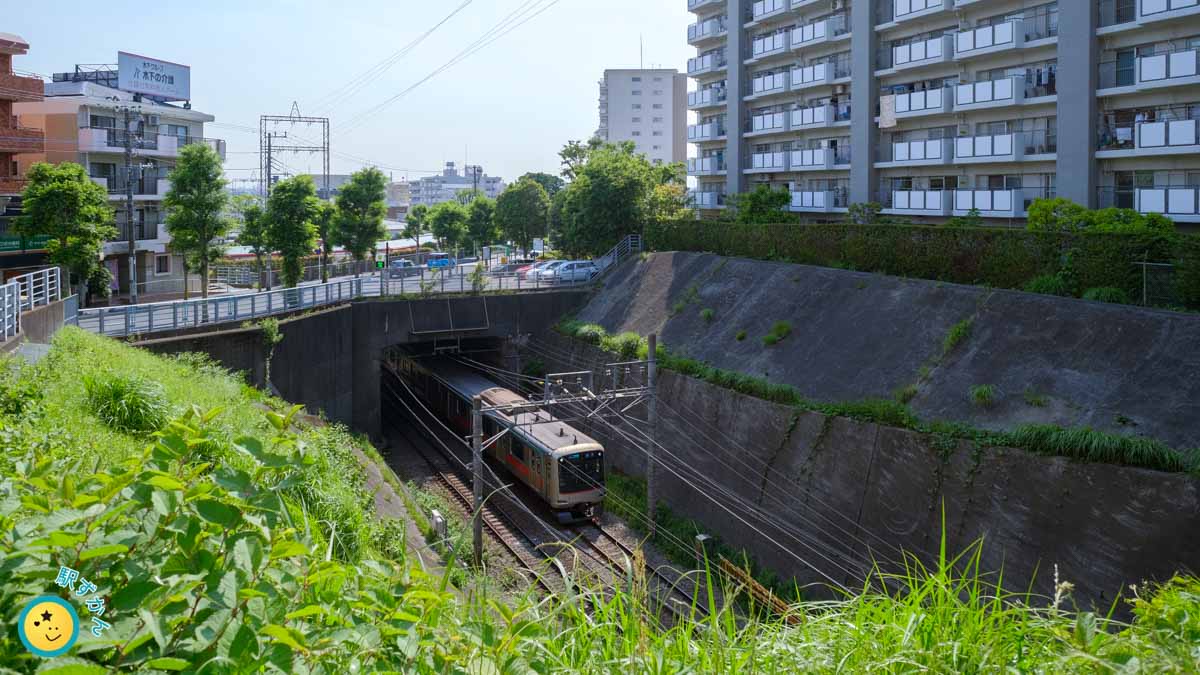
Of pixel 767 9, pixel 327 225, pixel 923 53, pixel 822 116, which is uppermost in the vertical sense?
pixel 767 9

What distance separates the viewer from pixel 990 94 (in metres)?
31.2

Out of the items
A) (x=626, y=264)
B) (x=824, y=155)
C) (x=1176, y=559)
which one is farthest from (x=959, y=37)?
(x=1176, y=559)

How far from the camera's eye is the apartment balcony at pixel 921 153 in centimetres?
3331

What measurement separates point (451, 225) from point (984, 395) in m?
62.2

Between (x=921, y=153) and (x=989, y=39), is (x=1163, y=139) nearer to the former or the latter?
(x=989, y=39)

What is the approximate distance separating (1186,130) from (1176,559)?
49.9ft

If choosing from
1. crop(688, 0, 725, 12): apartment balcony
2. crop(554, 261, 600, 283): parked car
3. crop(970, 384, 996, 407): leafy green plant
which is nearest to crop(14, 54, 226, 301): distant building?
crop(554, 261, 600, 283): parked car

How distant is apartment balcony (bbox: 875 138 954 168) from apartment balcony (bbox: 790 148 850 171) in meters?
2.64

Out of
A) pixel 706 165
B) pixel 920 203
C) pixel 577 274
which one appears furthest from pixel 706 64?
pixel 920 203

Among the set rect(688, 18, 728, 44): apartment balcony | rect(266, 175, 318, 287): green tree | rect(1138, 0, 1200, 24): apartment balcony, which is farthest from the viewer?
rect(688, 18, 728, 44): apartment balcony

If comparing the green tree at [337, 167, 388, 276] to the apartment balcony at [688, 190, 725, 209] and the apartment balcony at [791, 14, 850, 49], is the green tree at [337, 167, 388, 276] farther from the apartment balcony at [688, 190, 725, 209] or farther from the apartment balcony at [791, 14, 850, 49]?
the apartment balcony at [791, 14, 850, 49]

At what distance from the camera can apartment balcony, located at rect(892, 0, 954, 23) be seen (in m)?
32.8

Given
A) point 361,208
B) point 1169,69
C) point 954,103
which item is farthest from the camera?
point 361,208

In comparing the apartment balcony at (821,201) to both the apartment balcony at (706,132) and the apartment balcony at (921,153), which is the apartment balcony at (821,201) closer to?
the apartment balcony at (921,153)
